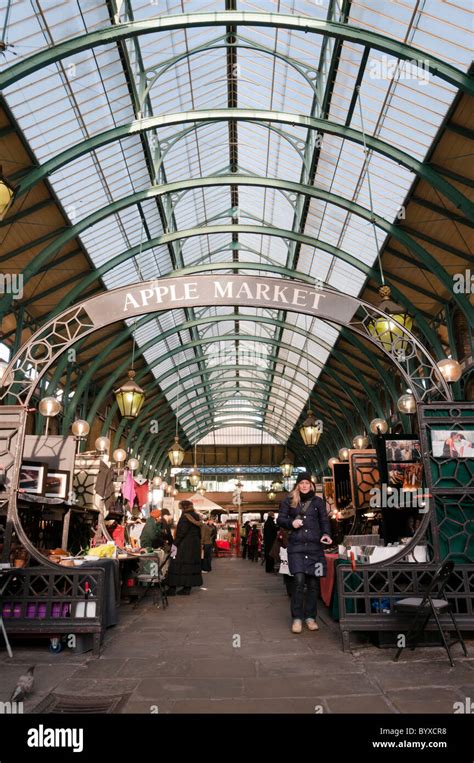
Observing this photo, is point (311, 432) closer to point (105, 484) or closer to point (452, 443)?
point (105, 484)

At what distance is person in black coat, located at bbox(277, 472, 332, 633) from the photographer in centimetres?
594

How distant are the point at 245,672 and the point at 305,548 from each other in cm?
191

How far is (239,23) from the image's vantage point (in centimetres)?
865

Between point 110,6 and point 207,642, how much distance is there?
1020 cm

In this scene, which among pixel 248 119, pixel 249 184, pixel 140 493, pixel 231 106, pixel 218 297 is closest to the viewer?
pixel 218 297

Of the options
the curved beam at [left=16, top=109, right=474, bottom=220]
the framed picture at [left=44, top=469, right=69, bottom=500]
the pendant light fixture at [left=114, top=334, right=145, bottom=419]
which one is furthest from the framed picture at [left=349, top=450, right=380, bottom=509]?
the framed picture at [left=44, top=469, right=69, bottom=500]

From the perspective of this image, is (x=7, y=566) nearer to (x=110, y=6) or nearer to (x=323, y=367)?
(x=110, y=6)

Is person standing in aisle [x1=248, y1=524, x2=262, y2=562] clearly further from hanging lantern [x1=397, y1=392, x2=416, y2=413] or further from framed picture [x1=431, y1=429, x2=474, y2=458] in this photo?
framed picture [x1=431, y1=429, x2=474, y2=458]

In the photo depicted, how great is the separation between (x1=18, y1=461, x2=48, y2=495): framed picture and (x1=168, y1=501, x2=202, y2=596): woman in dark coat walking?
2.45 m

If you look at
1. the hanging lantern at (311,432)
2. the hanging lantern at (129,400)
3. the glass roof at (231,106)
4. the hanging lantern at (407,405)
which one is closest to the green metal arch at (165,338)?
the glass roof at (231,106)

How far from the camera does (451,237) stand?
1253cm

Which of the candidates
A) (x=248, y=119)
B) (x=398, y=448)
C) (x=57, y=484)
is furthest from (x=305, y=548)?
(x=248, y=119)

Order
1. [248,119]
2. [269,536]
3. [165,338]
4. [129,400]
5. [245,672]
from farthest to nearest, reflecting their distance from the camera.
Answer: [165,338], [269,536], [248,119], [129,400], [245,672]
